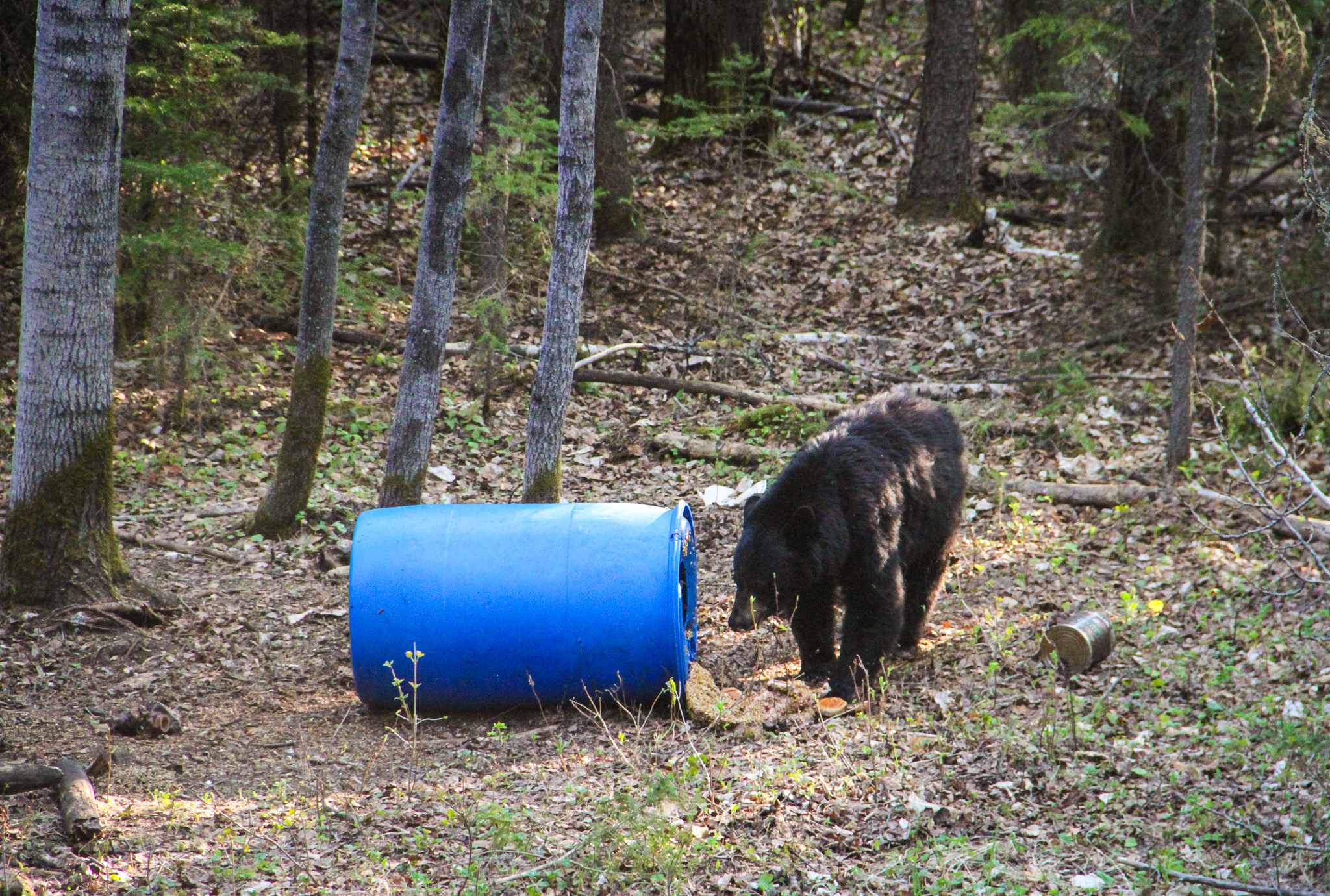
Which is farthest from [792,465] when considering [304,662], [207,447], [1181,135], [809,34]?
[809,34]

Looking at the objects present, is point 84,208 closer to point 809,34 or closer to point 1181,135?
point 1181,135

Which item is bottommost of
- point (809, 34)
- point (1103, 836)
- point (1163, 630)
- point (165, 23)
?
point (1103, 836)

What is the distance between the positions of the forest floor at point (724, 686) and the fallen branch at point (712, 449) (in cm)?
18

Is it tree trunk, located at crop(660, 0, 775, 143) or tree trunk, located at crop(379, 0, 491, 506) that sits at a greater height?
tree trunk, located at crop(660, 0, 775, 143)

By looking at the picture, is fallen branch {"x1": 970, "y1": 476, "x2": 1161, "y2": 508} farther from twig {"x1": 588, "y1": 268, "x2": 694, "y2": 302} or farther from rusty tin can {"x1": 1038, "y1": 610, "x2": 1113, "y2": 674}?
twig {"x1": 588, "y1": 268, "x2": 694, "y2": 302}

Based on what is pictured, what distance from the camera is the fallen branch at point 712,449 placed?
9.05m

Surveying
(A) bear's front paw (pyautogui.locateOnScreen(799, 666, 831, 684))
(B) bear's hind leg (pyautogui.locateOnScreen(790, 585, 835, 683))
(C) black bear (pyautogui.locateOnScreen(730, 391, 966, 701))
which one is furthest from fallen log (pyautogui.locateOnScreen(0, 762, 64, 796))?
(A) bear's front paw (pyautogui.locateOnScreen(799, 666, 831, 684))

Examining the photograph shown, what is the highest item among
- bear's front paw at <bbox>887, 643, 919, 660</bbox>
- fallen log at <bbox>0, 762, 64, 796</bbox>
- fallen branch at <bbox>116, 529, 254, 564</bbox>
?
bear's front paw at <bbox>887, 643, 919, 660</bbox>

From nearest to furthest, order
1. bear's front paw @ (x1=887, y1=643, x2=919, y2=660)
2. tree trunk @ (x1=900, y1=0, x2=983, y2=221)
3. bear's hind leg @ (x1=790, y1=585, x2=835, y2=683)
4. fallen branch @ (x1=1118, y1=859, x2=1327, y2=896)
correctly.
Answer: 1. fallen branch @ (x1=1118, y1=859, x2=1327, y2=896)
2. bear's hind leg @ (x1=790, y1=585, x2=835, y2=683)
3. bear's front paw @ (x1=887, y1=643, x2=919, y2=660)
4. tree trunk @ (x1=900, y1=0, x2=983, y2=221)

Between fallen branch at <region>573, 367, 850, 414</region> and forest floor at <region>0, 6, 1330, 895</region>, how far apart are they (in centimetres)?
17

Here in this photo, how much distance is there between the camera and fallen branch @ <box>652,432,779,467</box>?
9.05 metres

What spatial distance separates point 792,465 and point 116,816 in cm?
359

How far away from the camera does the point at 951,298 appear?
12.3 metres

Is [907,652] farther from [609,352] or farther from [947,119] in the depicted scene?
[947,119]
